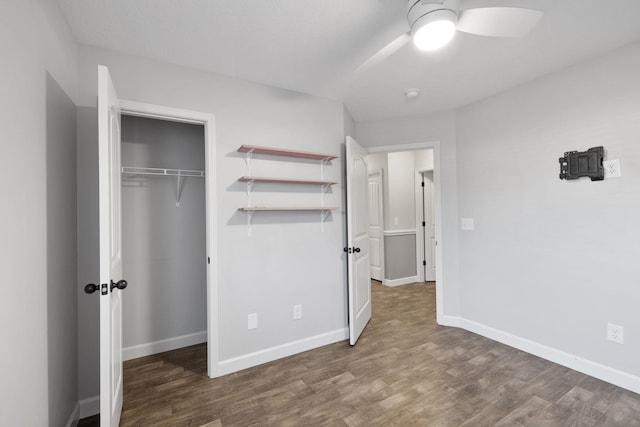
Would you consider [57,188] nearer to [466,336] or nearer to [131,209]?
[131,209]

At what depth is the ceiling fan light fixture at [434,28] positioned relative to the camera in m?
1.28

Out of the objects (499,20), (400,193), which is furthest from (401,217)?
(499,20)

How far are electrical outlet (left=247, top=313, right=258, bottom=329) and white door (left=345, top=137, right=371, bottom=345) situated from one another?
874mm

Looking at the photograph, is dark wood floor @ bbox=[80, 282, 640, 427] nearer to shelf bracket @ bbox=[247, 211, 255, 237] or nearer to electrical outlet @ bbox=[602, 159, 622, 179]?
shelf bracket @ bbox=[247, 211, 255, 237]

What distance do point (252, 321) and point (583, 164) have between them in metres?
2.91

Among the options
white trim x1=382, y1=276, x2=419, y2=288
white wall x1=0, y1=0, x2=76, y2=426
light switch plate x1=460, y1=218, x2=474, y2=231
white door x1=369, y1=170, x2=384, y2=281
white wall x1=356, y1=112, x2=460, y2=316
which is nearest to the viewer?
white wall x1=0, y1=0, x2=76, y2=426

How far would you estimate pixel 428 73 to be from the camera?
243cm

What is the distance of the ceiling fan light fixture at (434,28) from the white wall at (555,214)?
1756mm

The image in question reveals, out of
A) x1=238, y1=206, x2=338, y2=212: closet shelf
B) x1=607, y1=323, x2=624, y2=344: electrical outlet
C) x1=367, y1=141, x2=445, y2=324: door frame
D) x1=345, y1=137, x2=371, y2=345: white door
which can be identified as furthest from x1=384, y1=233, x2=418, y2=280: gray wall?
x1=607, y1=323, x2=624, y2=344: electrical outlet

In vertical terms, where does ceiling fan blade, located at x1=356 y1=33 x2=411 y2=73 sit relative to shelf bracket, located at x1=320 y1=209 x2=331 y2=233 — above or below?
above

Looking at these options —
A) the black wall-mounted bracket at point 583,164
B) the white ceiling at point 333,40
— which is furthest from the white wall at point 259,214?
the black wall-mounted bracket at point 583,164

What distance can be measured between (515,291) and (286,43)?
291 centimetres

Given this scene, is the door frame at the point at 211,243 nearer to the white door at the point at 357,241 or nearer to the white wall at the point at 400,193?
the white door at the point at 357,241

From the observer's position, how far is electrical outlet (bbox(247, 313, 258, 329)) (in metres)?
2.51
